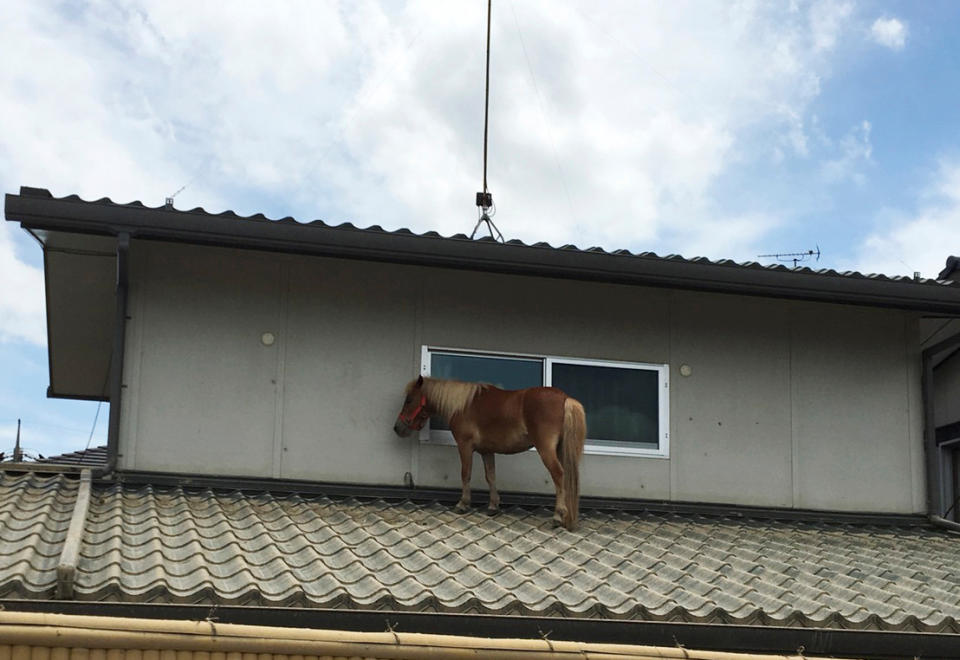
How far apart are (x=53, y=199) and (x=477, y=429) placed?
3424 mm

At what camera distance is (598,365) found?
31.6ft

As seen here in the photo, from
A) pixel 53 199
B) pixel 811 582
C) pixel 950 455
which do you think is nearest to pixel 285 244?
pixel 53 199

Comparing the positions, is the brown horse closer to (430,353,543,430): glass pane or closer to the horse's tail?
the horse's tail

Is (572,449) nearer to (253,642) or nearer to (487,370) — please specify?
(487,370)

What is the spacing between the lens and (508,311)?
9.52 meters

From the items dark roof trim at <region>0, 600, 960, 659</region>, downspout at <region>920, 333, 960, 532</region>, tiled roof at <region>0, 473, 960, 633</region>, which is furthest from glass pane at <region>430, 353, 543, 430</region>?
downspout at <region>920, 333, 960, 532</region>

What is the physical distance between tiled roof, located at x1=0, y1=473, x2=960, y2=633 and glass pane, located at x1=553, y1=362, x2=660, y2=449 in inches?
27.9

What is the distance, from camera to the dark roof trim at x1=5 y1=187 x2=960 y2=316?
26.5 ft

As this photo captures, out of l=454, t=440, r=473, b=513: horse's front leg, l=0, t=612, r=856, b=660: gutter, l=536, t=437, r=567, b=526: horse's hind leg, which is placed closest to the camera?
l=0, t=612, r=856, b=660: gutter

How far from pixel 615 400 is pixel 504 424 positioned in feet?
4.25

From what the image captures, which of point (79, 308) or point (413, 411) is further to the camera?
point (79, 308)

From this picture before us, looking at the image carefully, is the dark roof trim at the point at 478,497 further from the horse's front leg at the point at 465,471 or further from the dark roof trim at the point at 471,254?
A: the dark roof trim at the point at 471,254

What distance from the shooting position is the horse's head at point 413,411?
8.85 metres

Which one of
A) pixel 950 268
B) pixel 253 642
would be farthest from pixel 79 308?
pixel 950 268
